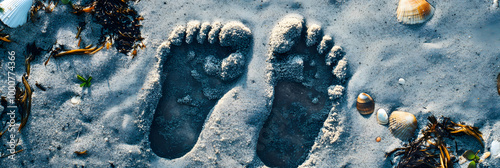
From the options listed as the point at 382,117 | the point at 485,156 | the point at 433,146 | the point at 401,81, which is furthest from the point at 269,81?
the point at 485,156

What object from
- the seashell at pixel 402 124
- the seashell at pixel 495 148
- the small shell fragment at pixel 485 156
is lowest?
the small shell fragment at pixel 485 156

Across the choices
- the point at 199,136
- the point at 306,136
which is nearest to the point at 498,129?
the point at 306,136

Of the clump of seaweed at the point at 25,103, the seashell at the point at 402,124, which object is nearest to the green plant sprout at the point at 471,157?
the seashell at the point at 402,124

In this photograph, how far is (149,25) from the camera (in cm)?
466

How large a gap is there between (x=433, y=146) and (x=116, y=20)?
18.6ft

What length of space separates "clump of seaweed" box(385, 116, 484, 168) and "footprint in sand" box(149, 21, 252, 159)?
9.79ft

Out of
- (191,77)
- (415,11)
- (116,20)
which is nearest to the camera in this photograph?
(415,11)

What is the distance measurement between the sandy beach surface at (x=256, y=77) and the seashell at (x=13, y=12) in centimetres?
15

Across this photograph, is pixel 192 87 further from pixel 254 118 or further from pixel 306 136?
pixel 306 136

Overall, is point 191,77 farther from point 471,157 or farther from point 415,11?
point 471,157

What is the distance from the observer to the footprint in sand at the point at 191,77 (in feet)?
14.9

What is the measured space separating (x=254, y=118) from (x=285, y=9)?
188 cm

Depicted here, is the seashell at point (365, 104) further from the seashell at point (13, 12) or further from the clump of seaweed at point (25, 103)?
the seashell at point (13, 12)

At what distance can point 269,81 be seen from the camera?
179 inches
